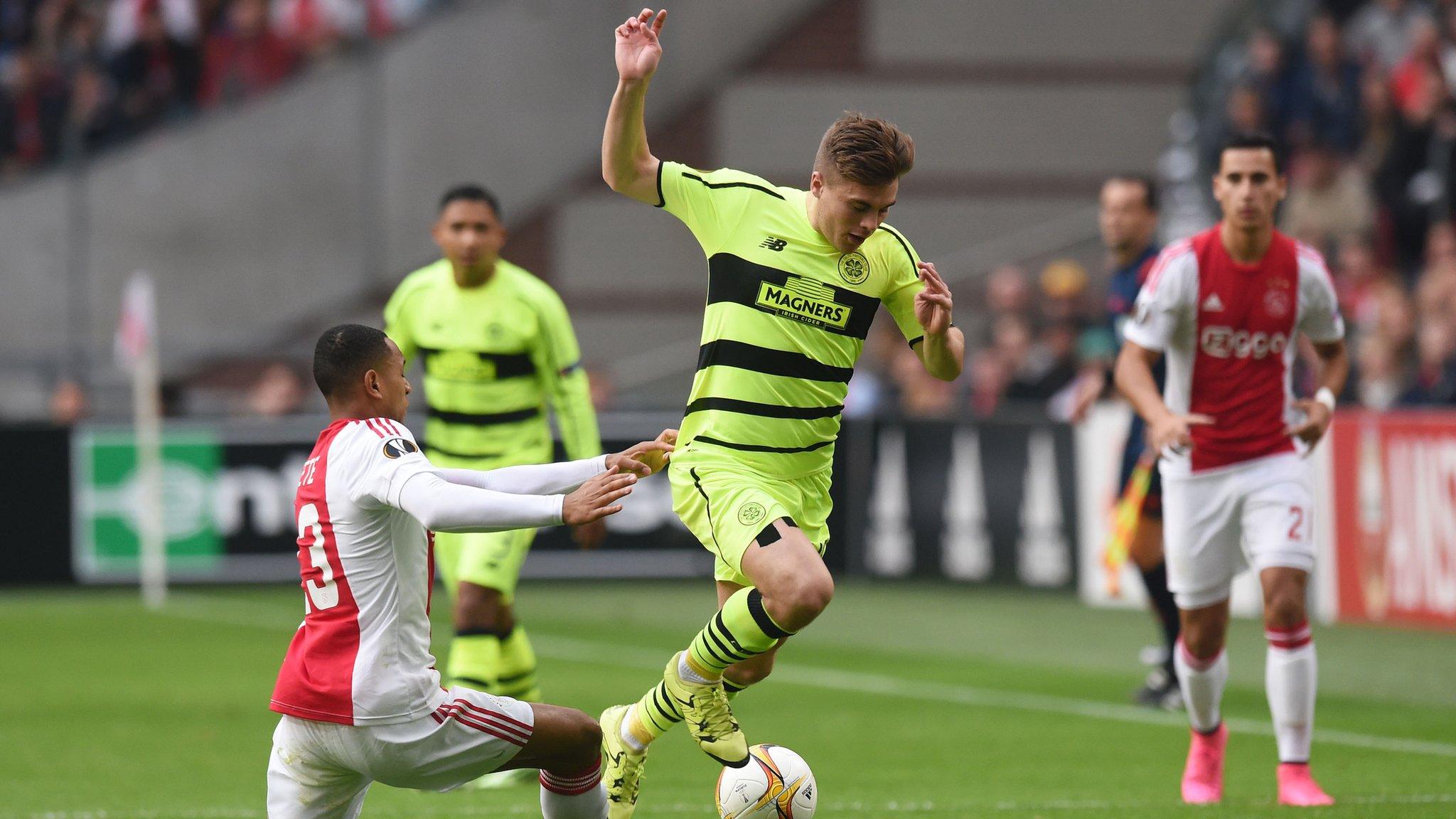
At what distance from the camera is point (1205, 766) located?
7.58m

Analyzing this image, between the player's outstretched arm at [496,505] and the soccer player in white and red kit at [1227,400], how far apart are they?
300 cm

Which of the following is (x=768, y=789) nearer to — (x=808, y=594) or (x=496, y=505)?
(x=808, y=594)

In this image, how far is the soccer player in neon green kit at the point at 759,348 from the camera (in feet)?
20.7

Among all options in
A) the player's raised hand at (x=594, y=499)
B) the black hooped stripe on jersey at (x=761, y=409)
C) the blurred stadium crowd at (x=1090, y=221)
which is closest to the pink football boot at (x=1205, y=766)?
the black hooped stripe on jersey at (x=761, y=409)

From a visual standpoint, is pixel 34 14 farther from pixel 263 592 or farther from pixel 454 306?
pixel 454 306

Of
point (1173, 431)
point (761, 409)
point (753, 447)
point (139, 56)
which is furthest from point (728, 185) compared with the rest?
point (139, 56)

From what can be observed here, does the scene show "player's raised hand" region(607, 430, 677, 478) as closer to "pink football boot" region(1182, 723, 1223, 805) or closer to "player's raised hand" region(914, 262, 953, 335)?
"player's raised hand" region(914, 262, 953, 335)

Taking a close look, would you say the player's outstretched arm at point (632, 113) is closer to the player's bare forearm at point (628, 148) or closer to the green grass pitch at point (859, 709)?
the player's bare forearm at point (628, 148)

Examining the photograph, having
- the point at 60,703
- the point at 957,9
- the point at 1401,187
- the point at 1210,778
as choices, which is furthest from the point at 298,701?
the point at 957,9

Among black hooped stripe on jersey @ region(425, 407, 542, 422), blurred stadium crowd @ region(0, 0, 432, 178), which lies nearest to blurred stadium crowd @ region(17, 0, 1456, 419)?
blurred stadium crowd @ region(0, 0, 432, 178)

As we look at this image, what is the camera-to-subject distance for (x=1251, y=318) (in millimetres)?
7645

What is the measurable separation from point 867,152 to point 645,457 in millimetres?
1346

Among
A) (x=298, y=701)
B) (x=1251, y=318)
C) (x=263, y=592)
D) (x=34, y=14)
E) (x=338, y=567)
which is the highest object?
(x=34, y=14)

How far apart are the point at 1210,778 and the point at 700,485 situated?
249 cm
